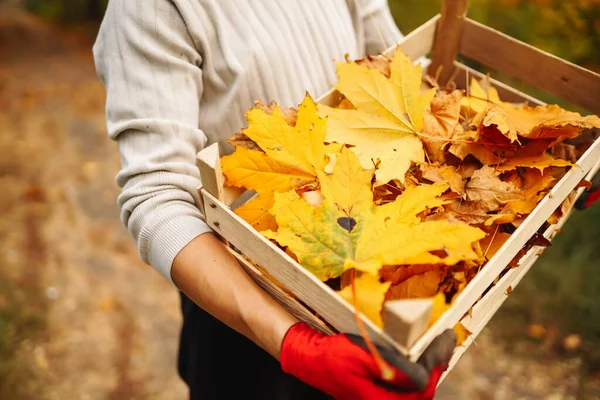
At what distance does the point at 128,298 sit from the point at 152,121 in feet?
4.97

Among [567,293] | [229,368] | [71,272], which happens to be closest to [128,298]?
[71,272]

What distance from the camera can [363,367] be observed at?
0.67 metres

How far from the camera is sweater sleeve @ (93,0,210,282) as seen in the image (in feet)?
3.00

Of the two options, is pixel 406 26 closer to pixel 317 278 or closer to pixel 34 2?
pixel 317 278

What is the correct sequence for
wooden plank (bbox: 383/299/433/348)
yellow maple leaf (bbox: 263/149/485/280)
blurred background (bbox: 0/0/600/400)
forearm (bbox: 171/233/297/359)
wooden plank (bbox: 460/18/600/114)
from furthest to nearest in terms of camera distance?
blurred background (bbox: 0/0/600/400), wooden plank (bbox: 460/18/600/114), forearm (bbox: 171/233/297/359), yellow maple leaf (bbox: 263/149/485/280), wooden plank (bbox: 383/299/433/348)

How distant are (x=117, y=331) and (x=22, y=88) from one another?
1943 mm

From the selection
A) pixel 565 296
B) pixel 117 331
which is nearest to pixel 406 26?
pixel 565 296

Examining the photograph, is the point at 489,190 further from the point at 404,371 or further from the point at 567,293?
the point at 567,293

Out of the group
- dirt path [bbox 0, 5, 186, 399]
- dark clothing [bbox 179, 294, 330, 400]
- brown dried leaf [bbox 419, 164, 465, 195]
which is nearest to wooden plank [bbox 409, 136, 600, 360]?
brown dried leaf [bbox 419, 164, 465, 195]

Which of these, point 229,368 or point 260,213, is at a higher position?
point 260,213

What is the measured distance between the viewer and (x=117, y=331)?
6.99ft

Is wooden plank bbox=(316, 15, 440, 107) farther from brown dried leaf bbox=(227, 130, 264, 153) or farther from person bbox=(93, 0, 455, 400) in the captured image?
brown dried leaf bbox=(227, 130, 264, 153)

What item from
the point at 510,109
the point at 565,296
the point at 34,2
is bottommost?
the point at 34,2

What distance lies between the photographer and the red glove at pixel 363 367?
2.09 feet
